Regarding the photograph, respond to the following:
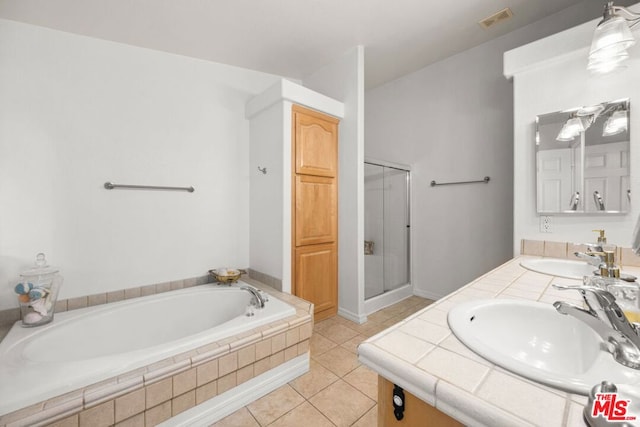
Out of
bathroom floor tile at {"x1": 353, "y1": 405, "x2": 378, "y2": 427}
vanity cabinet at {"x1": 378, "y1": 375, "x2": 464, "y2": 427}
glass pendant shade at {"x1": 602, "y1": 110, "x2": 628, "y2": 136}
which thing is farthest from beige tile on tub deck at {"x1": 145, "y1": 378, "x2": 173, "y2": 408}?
glass pendant shade at {"x1": 602, "y1": 110, "x2": 628, "y2": 136}

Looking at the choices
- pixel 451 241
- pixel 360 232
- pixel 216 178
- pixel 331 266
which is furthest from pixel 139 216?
pixel 451 241

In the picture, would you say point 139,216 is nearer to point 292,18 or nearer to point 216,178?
point 216,178

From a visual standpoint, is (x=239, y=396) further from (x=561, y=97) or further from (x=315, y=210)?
(x=561, y=97)

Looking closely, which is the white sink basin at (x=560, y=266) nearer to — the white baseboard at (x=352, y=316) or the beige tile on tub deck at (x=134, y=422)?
the white baseboard at (x=352, y=316)

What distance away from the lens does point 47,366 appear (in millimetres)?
1105

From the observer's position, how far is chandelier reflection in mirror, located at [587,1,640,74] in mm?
1133

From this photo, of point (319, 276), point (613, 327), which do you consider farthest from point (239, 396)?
point (613, 327)

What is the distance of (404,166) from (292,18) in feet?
5.87

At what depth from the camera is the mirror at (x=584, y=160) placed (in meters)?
1.45

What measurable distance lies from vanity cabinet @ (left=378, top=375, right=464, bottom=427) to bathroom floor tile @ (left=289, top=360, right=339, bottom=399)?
109 cm

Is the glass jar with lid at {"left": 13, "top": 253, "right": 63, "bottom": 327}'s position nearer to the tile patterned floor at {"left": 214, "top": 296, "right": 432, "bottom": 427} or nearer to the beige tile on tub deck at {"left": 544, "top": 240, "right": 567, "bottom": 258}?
the tile patterned floor at {"left": 214, "top": 296, "right": 432, "bottom": 427}

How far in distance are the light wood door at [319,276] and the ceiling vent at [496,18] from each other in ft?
7.36

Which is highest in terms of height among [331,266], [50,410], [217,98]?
[217,98]

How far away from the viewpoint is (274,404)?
57.2 inches
